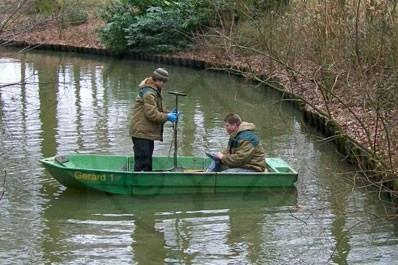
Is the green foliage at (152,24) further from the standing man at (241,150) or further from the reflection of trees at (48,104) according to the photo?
the standing man at (241,150)

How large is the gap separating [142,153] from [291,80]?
248cm

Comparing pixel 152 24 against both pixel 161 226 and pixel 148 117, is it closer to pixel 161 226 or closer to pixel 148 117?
pixel 148 117

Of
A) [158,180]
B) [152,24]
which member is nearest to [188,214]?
[158,180]

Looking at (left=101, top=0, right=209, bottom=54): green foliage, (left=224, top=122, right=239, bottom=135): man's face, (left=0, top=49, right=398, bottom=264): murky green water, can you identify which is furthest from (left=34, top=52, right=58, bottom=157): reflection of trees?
(left=101, top=0, right=209, bottom=54): green foliage

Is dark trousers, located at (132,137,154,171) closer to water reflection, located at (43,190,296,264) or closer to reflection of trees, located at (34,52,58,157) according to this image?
water reflection, located at (43,190,296,264)

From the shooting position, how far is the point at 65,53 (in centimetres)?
3456

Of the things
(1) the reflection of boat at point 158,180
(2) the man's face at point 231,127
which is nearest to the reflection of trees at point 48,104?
(1) the reflection of boat at point 158,180

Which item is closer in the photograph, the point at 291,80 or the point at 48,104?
the point at 291,80

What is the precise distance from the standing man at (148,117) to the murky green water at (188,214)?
714 millimetres

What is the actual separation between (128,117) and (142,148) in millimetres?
6980

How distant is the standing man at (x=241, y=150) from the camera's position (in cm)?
1056

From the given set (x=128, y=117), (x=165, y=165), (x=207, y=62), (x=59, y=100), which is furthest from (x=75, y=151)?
(x=207, y=62)

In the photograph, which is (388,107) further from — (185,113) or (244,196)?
(185,113)

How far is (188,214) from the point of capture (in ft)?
33.3
